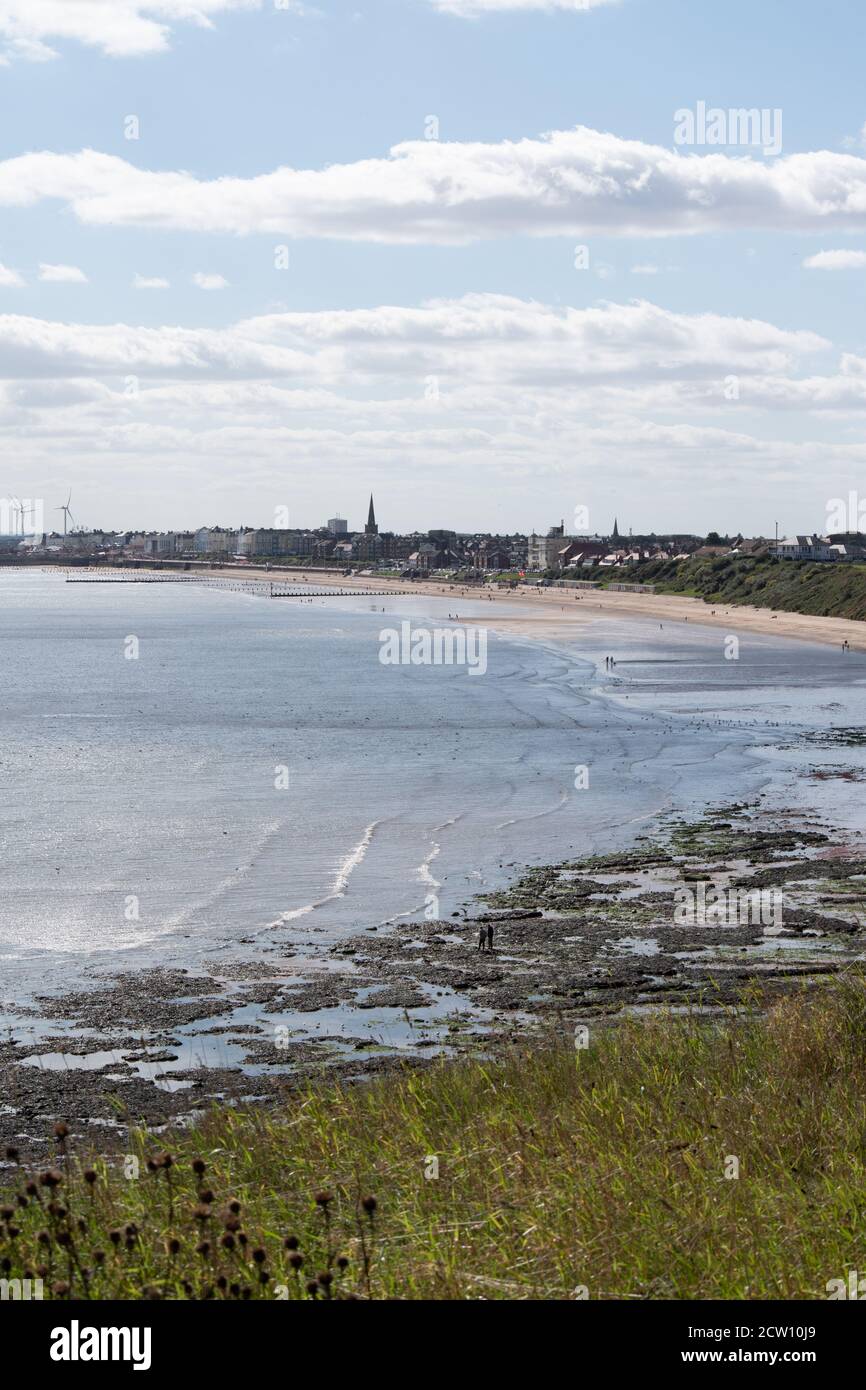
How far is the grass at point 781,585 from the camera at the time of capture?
138250mm

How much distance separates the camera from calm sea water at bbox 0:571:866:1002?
2638 cm

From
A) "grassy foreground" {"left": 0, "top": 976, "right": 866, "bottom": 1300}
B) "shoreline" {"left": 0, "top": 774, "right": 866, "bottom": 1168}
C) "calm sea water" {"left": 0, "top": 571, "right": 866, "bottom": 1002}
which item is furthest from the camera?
"calm sea water" {"left": 0, "top": 571, "right": 866, "bottom": 1002}

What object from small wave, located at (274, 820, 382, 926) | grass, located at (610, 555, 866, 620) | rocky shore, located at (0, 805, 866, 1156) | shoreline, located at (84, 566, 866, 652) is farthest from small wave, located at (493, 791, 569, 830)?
grass, located at (610, 555, 866, 620)

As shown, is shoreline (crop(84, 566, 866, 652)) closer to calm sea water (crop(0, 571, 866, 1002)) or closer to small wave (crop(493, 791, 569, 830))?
calm sea water (crop(0, 571, 866, 1002))

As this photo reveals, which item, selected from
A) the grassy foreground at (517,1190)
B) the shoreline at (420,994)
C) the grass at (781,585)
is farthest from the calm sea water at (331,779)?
the grass at (781,585)

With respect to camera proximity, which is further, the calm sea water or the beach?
the calm sea water

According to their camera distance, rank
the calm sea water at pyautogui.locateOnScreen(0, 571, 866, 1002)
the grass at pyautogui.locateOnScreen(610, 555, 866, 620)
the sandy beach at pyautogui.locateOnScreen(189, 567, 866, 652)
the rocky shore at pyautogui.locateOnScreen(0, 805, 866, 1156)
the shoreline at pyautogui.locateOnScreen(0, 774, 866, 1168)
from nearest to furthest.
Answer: the shoreline at pyautogui.locateOnScreen(0, 774, 866, 1168) < the rocky shore at pyautogui.locateOnScreen(0, 805, 866, 1156) < the calm sea water at pyautogui.locateOnScreen(0, 571, 866, 1002) < the sandy beach at pyautogui.locateOnScreen(189, 567, 866, 652) < the grass at pyautogui.locateOnScreen(610, 555, 866, 620)

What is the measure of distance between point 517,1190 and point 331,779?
3465 cm

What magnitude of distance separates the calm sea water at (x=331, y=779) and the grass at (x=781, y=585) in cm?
4251

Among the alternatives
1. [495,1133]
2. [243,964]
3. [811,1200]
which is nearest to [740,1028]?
[495,1133]

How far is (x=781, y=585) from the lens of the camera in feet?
516

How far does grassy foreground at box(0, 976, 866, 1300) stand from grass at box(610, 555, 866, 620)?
12192 cm

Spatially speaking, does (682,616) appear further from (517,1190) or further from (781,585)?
(517,1190)
